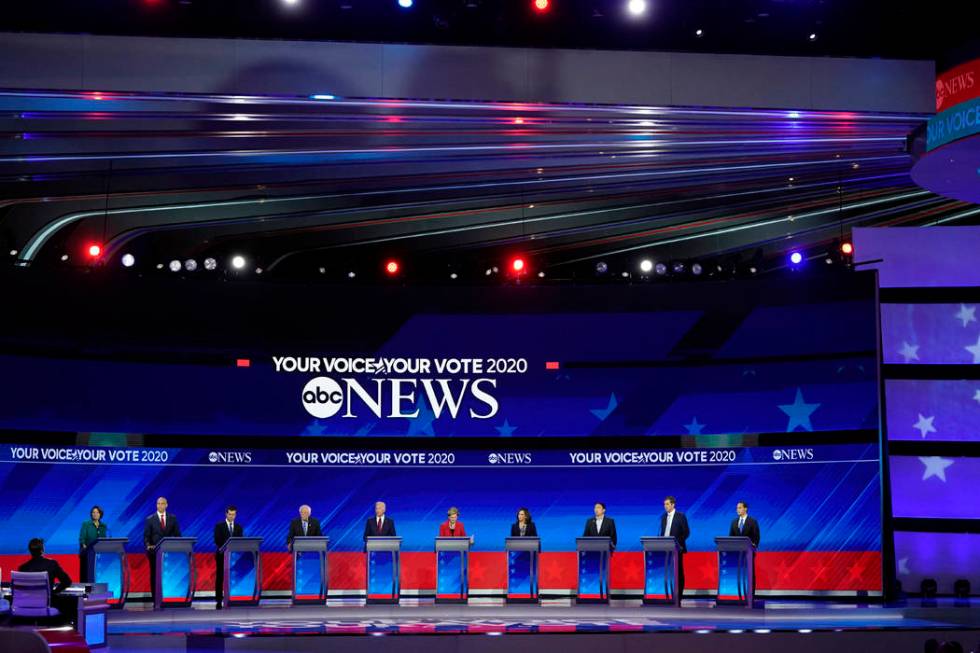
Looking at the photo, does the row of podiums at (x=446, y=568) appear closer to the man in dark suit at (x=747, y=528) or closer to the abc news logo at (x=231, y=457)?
the man in dark suit at (x=747, y=528)

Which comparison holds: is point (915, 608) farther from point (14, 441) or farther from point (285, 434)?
point (14, 441)

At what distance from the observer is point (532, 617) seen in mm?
11438

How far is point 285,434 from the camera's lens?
14.9 m

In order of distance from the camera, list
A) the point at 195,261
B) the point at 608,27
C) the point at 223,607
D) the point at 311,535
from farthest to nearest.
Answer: the point at 195,261
the point at 311,535
the point at 223,607
the point at 608,27

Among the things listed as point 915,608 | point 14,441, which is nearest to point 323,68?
point 14,441

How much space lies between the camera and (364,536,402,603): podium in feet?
43.0

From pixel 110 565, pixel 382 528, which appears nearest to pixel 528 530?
pixel 382 528

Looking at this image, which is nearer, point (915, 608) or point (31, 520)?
point (915, 608)

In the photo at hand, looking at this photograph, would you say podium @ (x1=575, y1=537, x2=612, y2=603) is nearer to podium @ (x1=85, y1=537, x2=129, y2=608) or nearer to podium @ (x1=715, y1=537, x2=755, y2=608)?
podium @ (x1=715, y1=537, x2=755, y2=608)

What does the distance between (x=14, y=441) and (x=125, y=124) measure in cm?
488

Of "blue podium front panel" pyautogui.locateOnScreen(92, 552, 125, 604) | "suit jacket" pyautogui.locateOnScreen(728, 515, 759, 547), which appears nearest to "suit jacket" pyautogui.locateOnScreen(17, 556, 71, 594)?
"blue podium front panel" pyautogui.locateOnScreen(92, 552, 125, 604)

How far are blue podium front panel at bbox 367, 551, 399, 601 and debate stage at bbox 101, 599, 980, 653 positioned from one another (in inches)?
27.9

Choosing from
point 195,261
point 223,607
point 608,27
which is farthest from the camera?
point 195,261

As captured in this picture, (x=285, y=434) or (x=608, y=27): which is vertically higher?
(x=608, y=27)
